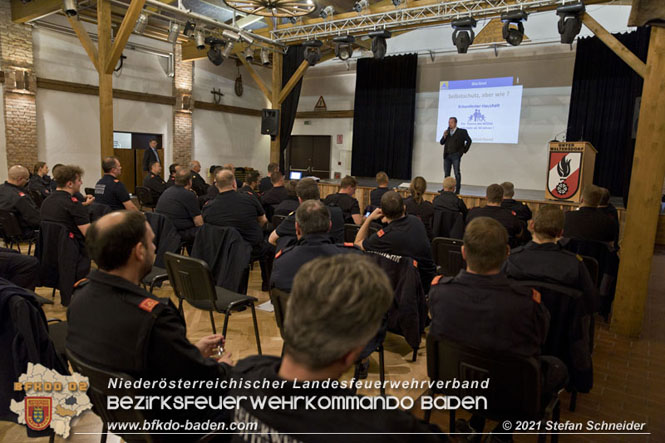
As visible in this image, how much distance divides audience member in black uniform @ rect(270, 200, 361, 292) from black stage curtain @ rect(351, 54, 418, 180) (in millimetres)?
9388

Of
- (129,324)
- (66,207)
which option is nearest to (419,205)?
(66,207)

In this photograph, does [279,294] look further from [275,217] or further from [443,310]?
[275,217]

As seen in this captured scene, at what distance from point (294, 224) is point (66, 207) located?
77.9 inches

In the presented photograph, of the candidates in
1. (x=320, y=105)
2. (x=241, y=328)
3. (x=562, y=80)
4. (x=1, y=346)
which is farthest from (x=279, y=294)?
(x=320, y=105)

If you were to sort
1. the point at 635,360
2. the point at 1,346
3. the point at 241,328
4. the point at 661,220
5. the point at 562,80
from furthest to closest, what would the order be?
the point at 562,80, the point at 661,220, the point at 241,328, the point at 635,360, the point at 1,346

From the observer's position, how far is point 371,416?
0.83m

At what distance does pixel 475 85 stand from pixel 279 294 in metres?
9.56

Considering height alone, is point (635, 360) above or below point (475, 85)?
below

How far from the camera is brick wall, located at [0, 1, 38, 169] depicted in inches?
336

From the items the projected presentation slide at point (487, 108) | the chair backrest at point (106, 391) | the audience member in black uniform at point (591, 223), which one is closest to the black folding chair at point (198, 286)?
the chair backrest at point (106, 391)

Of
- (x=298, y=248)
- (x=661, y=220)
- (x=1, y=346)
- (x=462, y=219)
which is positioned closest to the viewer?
(x=1, y=346)

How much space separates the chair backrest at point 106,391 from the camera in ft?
4.39

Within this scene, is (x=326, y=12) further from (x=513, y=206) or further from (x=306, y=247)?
(x=306, y=247)

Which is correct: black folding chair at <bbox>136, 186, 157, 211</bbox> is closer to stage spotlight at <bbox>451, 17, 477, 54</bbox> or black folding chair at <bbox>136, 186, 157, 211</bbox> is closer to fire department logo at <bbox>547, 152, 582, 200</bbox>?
stage spotlight at <bbox>451, 17, 477, 54</bbox>
